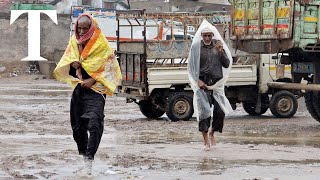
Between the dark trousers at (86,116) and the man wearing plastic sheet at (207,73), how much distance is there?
9.05 feet

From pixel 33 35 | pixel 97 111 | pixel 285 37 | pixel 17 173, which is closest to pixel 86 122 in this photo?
pixel 97 111

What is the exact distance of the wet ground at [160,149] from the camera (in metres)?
9.34

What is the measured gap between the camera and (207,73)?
12.0 m

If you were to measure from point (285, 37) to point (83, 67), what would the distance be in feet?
20.3

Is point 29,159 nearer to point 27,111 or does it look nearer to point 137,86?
point 137,86

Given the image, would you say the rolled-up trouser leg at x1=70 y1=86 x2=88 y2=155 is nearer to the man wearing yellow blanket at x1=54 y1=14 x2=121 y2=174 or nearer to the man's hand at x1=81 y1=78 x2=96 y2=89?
the man wearing yellow blanket at x1=54 y1=14 x2=121 y2=174

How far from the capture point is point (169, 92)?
59.0 feet

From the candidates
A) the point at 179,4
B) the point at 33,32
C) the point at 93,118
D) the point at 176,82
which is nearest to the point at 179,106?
the point at 176,82

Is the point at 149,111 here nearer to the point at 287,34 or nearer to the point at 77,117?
the point at 287,34

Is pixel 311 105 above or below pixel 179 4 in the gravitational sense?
below

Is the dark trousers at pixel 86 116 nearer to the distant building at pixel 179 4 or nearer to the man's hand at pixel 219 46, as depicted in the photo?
the man's hand at pixel 219 46

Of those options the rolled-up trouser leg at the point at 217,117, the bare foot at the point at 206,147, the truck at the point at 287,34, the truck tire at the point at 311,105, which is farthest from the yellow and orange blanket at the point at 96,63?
the truck tire at the point at 311,105

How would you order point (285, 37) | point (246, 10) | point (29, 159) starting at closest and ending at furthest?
point (29, 159), point (285, 37), point (246, 10)

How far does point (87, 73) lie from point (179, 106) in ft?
27.3
